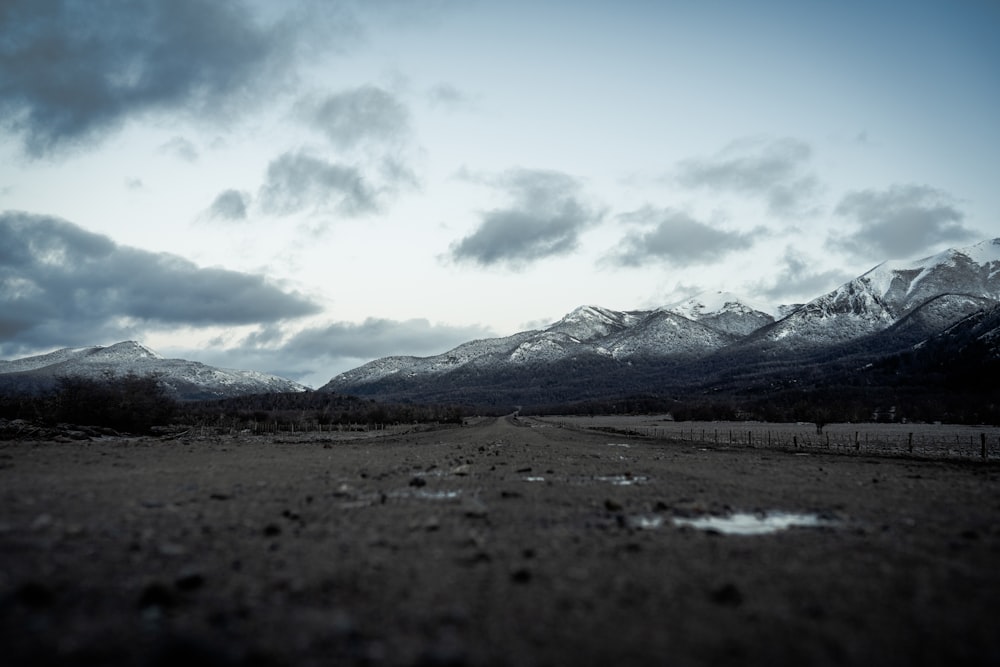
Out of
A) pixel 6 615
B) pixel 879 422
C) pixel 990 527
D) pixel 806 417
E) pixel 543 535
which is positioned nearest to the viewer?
pixel 6 615

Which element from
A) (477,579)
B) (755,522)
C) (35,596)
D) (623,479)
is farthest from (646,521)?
(35,596)

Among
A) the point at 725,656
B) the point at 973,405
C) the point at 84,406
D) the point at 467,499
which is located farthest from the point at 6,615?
the point at 973,405

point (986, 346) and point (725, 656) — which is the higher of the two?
point (986, 346)

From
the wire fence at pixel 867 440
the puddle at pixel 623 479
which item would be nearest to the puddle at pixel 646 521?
the puddle at pixel 623 479

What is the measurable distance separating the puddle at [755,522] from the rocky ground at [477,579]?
354 millimetres

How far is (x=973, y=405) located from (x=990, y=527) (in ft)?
452

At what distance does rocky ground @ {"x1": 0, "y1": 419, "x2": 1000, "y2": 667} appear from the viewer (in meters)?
5.53

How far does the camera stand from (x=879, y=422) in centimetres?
11512

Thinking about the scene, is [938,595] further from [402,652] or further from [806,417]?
[806,417]

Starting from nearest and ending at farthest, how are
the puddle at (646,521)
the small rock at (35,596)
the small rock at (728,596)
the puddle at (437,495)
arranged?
the small rock at (35,596), the small rock at (728,596), the puddle at (646,521), the puddle at (437,495)

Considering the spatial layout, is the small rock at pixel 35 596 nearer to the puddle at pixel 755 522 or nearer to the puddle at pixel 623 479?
the puddle at pixel 755 522

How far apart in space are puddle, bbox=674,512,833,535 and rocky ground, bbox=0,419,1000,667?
354 millimetres

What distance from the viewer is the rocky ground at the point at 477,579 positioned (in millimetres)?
5531

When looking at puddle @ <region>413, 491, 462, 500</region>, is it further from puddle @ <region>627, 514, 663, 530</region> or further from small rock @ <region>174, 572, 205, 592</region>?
small rock @ <region>174, 572, 205, 592</region>
